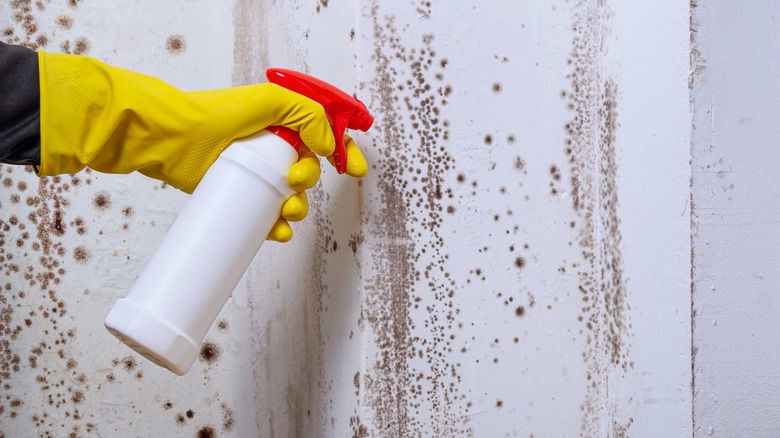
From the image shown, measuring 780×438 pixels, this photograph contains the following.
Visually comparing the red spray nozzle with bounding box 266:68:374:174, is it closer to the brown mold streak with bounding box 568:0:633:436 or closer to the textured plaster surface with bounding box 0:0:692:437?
the textured plaster surface with bounding box 0:0:692:437

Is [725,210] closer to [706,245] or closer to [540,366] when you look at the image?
[706,245]

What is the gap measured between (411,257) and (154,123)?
0.99 feet

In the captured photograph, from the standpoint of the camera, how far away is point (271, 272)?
101 centimetres

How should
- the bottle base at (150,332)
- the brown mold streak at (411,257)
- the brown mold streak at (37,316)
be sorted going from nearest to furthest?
the bottle base at (150,332) → the brown mold streak at (411,257) → the brown mold streak at (37,316)

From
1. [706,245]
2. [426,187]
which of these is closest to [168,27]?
[426,187]

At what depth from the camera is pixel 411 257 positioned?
0.76 m

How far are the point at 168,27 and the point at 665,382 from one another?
2.82 ft

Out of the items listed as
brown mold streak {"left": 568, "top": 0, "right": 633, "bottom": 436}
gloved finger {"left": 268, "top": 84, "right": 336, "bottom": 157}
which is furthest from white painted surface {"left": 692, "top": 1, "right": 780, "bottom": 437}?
gloved finger {"left": 268, "top": 84, "right": 336, "bottom": 157}

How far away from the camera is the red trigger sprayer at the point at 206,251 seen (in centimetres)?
63

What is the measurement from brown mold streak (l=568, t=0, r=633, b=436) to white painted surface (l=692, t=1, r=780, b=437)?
0.40 ft

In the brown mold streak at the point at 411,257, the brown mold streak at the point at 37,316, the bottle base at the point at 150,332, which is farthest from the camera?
the brown mold streak at the point at 37,316

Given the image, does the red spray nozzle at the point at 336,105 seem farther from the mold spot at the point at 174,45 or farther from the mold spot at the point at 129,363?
the mold spot at the point at 129,363

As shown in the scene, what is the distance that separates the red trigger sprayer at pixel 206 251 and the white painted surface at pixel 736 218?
410mm

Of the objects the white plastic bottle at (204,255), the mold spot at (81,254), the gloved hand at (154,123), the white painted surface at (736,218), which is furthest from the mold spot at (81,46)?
the white painted surface at (736,218)
